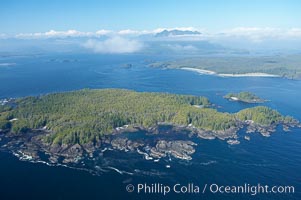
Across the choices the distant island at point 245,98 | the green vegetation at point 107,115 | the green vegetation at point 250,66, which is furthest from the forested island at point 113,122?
the green vegetation at point 250,66

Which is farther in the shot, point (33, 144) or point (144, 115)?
point (144, 115)

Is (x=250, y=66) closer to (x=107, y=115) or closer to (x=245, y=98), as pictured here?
(x=245, y=98)

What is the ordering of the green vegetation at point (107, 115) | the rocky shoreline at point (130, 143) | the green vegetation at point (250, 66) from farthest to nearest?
the green vegetation at point (250, 66)
the green vegetation at point (107, 115)
the rocky shoreline at point (130, 143)

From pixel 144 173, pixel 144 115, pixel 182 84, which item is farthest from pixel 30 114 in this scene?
pixel 182 84

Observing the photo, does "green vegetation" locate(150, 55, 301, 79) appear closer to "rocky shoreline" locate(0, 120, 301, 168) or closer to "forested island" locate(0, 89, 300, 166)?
"forested island" locate(0, 89, 300, 166)

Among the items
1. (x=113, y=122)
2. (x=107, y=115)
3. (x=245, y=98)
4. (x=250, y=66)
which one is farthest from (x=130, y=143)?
(x=250, y=66)

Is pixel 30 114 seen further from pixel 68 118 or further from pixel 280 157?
pixel 280 157

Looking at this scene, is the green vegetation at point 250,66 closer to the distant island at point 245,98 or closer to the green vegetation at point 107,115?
the distant island at point 245,98


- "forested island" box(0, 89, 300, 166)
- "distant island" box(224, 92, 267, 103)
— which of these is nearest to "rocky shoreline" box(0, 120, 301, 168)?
"forested island" box(0, 89, 300, 166)
